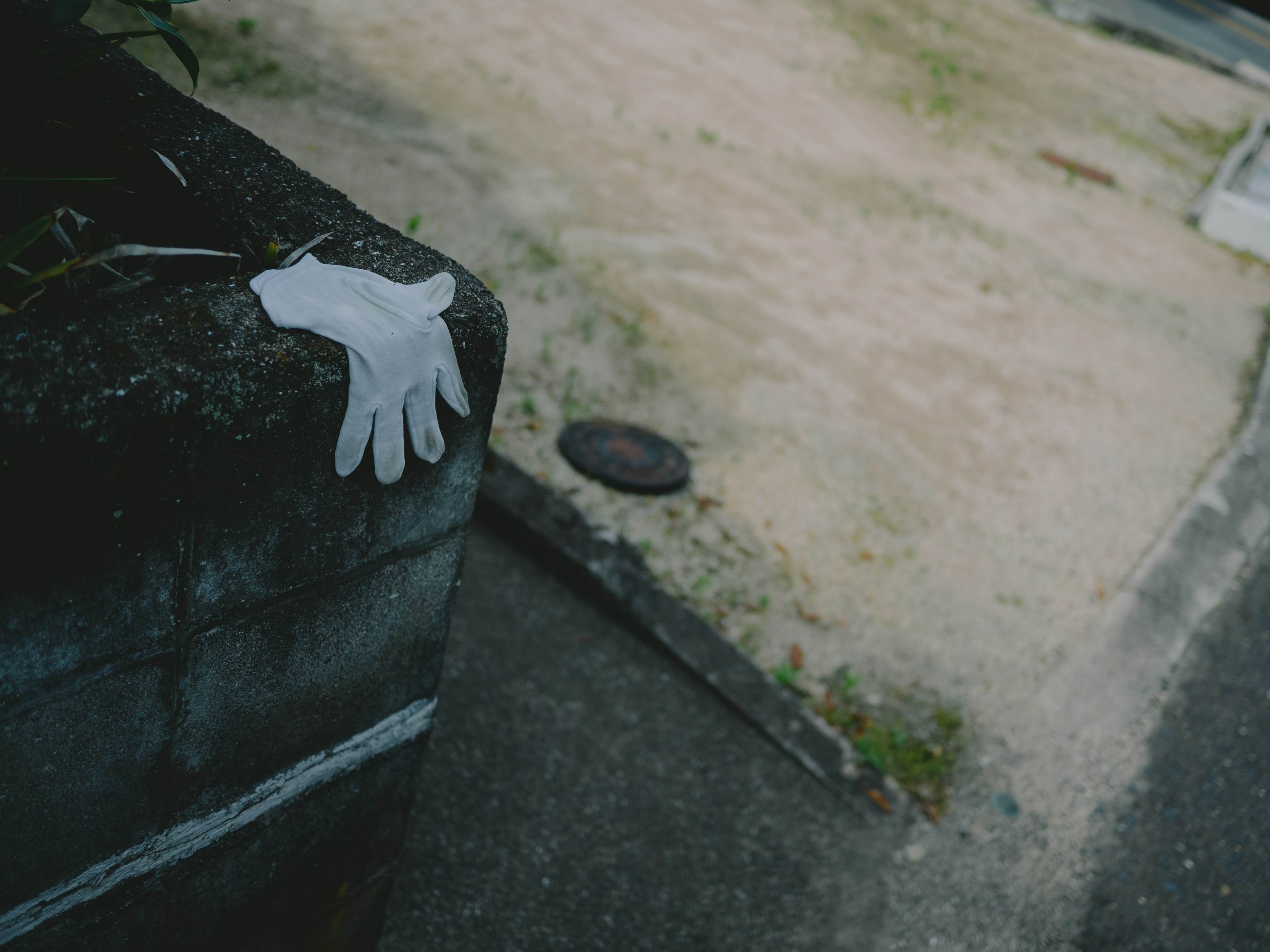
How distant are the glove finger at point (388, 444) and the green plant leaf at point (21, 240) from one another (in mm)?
516

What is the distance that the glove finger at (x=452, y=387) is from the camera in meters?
1.42

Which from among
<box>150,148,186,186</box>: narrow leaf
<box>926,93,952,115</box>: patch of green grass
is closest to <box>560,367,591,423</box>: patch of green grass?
<box>150,148,186,186</box>: narrow leaf

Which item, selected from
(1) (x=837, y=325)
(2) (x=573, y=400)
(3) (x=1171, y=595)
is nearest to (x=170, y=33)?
(2) (x=573, y=400)

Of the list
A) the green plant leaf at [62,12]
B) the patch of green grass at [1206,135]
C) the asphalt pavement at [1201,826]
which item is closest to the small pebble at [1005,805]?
the asphalt pavement at [1201,826]

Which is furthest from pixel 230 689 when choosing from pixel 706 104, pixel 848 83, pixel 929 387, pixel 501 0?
pixel 848 83

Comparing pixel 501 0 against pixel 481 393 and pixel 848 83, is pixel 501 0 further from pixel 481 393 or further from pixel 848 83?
pixel 481 393

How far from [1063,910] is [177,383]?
11.0 feet

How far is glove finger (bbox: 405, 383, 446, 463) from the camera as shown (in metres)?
1.40

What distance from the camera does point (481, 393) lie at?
1538 mm

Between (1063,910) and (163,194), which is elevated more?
(163,194)

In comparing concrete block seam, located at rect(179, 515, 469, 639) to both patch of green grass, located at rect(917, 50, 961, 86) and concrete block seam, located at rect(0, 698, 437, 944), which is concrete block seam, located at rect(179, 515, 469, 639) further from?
patch of green grass, located at rect(917, 50, 961, 86)

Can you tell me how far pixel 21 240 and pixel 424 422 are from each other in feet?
1.95

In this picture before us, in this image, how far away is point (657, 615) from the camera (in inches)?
140

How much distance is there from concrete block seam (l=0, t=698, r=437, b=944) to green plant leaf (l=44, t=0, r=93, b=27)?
4.15 ft
